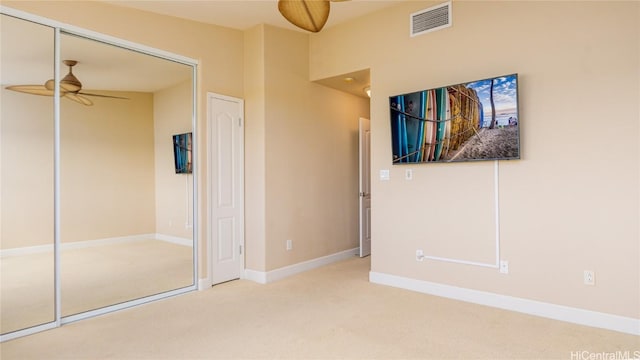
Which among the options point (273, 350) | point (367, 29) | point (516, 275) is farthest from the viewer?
point (367, 29)

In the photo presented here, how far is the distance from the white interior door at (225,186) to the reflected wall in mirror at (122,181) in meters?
0.26

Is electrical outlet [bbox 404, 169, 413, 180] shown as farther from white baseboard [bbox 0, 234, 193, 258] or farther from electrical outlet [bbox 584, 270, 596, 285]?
white baseboard [bbox 0, 234, 193, 258]

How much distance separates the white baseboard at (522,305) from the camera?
9.45 ft

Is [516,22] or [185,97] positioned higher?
[516,22]

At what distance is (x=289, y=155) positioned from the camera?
461cm

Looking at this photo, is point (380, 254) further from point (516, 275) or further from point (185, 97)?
point (185, 97)

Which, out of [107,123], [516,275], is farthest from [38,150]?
[516,275]

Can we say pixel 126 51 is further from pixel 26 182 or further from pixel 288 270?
pixel 288 270

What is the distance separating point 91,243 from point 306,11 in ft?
9.29

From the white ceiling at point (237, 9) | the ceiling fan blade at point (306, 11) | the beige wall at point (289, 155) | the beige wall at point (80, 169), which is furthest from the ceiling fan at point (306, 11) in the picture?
the beige wall at point (80, 169)

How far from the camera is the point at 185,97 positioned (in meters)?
4.05

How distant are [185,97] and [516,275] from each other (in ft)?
12.2

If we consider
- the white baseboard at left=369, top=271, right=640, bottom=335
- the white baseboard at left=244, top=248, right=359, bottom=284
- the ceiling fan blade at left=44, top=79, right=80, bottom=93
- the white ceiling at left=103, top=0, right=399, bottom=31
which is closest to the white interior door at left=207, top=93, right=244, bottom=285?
the white baseboard at left=244, top=248, right=359, bottom=284

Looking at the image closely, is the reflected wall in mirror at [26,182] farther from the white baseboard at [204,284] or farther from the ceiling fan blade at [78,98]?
the white baseboard at [204,284]
